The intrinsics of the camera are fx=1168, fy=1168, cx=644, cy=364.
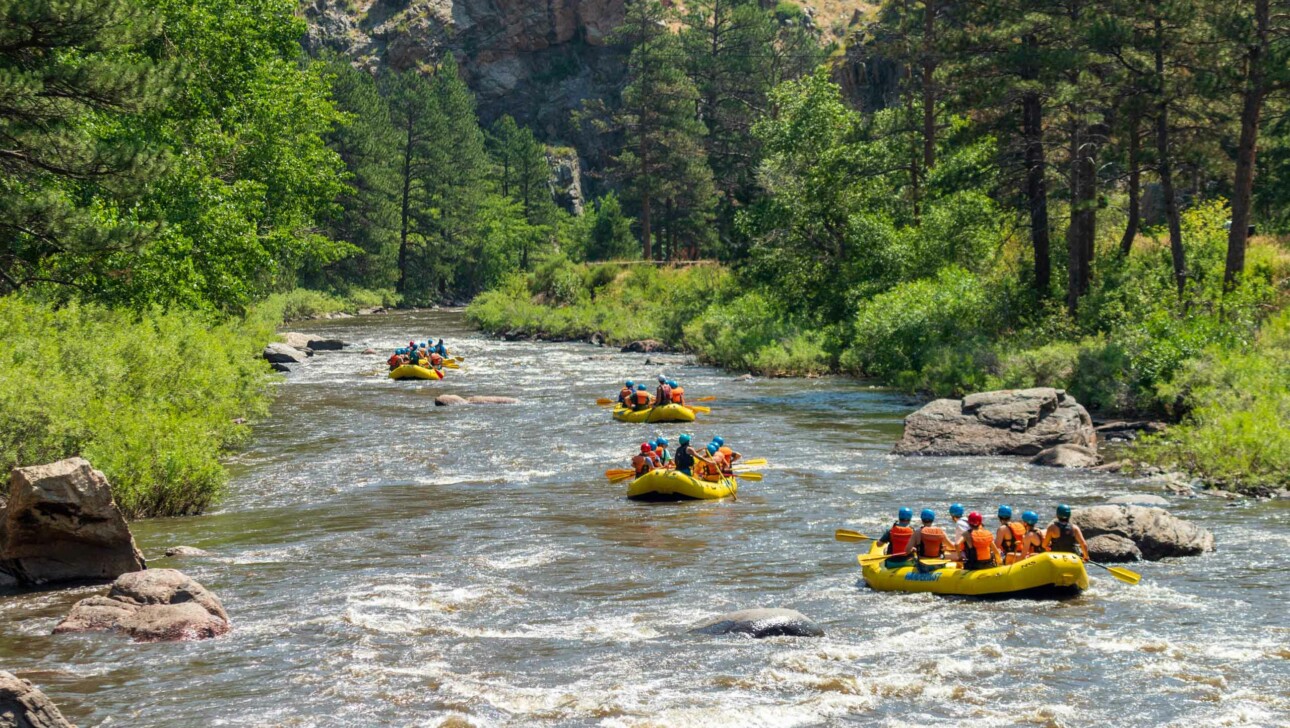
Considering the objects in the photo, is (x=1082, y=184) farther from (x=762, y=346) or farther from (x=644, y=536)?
(x=644, y=536)

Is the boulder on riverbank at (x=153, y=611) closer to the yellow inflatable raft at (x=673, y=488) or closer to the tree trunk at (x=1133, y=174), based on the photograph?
the yellow inflatable raft at (x=673, y=488)

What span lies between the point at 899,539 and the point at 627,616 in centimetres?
347

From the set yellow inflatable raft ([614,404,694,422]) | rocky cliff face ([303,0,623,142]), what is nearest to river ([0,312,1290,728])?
yellow inflatable raft ([614,404,694,422])

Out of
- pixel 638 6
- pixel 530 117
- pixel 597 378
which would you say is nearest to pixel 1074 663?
pixel 597 378

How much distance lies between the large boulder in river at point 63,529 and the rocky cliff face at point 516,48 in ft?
312

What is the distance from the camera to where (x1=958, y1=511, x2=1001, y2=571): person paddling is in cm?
1305

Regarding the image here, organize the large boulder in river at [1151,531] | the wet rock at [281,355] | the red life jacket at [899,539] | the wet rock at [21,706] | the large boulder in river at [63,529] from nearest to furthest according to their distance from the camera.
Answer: the wet rock at [21,706] → the large boulder in river at [63,529] → the red life jacket at [899,539] → the large boulder in river at [1151,531] → the wet rock at [281,355]

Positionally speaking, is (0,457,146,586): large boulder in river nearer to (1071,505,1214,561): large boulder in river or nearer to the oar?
the oar

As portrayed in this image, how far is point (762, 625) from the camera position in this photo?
1151 centimetres

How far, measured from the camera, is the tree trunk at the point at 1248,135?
22812 millimetres

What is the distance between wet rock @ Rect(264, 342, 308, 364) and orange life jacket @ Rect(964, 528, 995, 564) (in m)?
31.3

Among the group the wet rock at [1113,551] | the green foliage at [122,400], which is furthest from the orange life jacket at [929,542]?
the green foliage at [122,400]

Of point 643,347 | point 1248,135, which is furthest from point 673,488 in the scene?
point 643,347

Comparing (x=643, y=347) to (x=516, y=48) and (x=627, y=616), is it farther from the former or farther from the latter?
(x=516, y=48)
